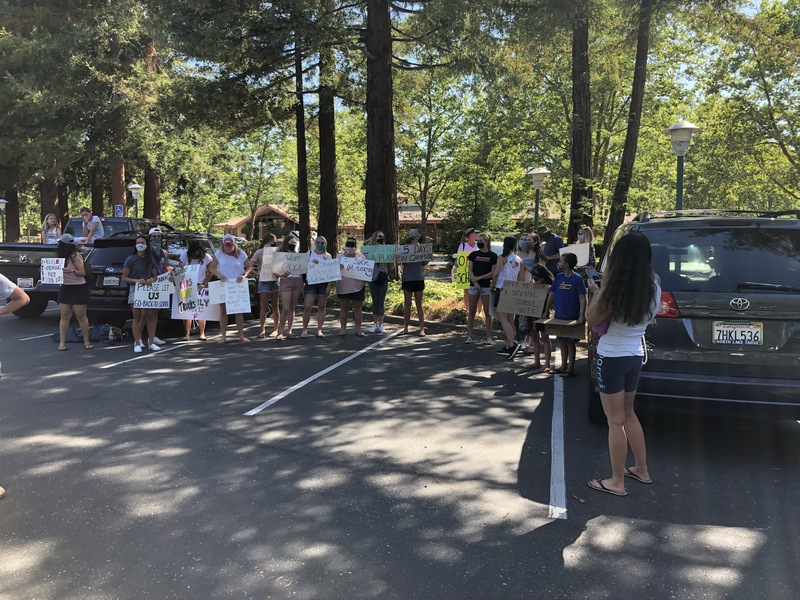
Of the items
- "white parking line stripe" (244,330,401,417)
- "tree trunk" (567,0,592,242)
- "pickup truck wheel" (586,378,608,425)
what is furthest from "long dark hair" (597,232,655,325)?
"tree trunk" (567,0,592,242)

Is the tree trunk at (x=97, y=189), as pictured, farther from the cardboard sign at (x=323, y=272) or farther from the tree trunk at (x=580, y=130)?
the tree trunk at (x=580, y=130)

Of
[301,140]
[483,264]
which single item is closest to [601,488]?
[483,264]

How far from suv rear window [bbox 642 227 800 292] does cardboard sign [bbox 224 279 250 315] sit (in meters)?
6.96

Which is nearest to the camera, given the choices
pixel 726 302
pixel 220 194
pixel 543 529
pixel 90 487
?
pixel 543 529

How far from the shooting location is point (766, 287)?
14.4 feet

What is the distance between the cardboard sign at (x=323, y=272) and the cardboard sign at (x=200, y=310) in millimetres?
1747

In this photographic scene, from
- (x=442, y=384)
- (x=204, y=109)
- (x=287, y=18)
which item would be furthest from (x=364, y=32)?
(x=442, y=384)

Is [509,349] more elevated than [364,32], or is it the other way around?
[364,32]

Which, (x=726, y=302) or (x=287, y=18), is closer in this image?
(x=726, y=302)

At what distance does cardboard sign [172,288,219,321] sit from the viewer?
31.6 ft

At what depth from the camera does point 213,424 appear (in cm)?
543

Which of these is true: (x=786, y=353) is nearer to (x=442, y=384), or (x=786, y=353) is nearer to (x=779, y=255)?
(x=779, y=255)

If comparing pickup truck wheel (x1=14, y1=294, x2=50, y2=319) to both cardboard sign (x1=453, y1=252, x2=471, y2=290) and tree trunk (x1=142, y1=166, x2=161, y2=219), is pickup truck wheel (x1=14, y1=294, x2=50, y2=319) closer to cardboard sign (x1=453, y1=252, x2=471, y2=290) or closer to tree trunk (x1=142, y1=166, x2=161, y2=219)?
cardboard sign (x1=453, y1=252, x2=471, y2=290)

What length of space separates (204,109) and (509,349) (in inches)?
471
